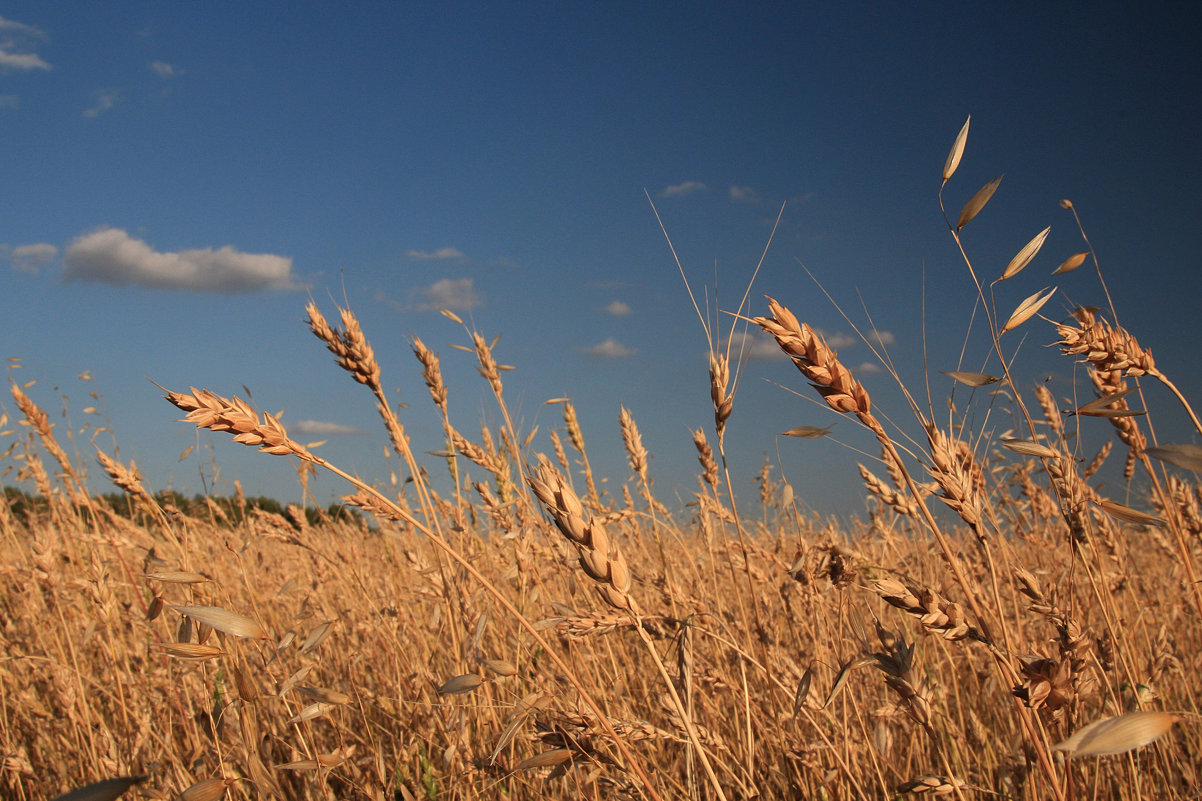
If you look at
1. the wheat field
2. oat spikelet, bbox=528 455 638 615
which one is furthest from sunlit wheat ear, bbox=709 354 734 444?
A: oat spikelet, bbox=528 455 638 615

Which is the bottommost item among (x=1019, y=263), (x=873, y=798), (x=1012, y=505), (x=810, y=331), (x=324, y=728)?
(x=873, y=798)

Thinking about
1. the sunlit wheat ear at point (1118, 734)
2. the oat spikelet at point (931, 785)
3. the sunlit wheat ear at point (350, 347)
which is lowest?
the oat spikelet at point (931, 785)

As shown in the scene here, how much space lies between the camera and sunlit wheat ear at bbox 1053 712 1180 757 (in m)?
0.70

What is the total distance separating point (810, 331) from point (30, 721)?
3389mm

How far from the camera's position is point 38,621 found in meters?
3.36

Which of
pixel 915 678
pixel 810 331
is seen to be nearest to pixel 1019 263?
pixel 810 331

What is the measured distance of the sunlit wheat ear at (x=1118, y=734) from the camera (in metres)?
0.70

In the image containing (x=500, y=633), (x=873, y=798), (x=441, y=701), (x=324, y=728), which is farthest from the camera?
(x=500, y=633)

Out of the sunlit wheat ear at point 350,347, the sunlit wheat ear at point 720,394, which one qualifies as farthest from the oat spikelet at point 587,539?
the sunlit wheat ear at point 350,347

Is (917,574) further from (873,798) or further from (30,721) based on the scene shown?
(30,721)

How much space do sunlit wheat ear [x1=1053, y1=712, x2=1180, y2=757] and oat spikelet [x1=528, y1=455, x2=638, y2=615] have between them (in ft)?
1.63

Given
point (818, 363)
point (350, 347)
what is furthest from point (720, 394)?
point (350, 347)

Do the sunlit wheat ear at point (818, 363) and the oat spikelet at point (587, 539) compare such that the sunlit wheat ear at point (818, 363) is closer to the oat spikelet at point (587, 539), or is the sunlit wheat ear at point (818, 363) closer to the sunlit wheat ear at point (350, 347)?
the oat spikelet at point (587, 539)

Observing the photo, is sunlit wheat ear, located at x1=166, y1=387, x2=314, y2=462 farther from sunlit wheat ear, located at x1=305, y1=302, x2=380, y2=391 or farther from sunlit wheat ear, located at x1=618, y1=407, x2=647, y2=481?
sunlit wheat ear, located at x1=618, y1=407, x2=647, y2=481
